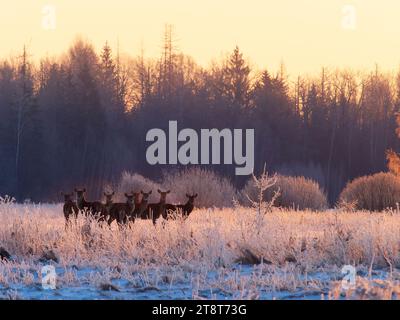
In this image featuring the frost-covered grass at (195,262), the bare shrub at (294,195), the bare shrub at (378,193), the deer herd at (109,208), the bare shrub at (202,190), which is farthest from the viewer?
the bare shrub at (202,190)

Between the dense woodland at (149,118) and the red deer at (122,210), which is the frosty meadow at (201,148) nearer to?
the dense woodland at (149,118)

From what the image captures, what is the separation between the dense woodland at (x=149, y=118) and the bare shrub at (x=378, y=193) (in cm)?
1618

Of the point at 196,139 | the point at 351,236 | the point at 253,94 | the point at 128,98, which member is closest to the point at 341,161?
the point at 253,94

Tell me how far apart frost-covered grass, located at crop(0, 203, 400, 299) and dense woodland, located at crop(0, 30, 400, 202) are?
29.2 meters

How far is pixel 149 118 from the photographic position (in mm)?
49562

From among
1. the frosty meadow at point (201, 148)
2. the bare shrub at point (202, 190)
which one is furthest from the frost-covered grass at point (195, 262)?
the frosty meadow at point (201, 148)

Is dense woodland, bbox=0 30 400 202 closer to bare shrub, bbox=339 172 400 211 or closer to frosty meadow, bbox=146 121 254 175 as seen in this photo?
frosty meadow, bbox=146 121 254 175

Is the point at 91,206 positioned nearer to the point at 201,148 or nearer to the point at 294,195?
the point at 294,195

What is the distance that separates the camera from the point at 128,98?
181 ft

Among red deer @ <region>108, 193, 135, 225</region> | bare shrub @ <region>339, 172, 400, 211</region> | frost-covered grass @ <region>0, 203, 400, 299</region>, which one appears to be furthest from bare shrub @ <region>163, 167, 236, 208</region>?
frost-covered grass @ <region>0, 203, 400, 299</region>

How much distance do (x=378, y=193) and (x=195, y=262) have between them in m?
15.7

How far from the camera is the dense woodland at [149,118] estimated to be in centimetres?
4650

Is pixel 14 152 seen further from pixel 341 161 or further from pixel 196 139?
pixel 341 161

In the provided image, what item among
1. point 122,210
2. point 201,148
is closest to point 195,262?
point 122,210
